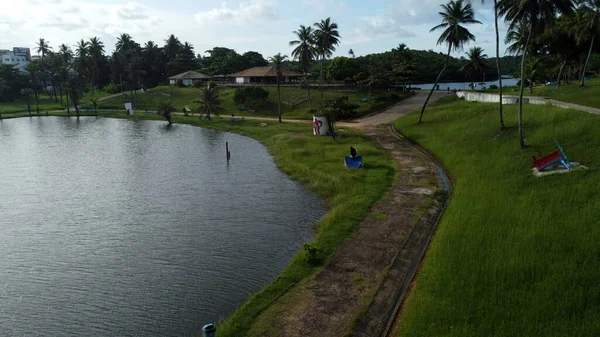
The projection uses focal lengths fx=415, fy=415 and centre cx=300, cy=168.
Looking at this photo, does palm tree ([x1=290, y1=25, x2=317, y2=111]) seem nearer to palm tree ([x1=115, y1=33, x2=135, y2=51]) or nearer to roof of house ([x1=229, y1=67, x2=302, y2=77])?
roof of house ([x1=229, y1=67, x2=302, y2=77])

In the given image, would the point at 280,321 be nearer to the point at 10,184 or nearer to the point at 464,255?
the point at 464,255

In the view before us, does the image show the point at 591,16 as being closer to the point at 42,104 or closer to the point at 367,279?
the point at 367,279

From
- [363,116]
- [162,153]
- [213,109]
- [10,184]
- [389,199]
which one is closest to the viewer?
[389,199]

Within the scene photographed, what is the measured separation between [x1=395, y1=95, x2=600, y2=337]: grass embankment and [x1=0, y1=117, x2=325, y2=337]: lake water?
7.92 metres

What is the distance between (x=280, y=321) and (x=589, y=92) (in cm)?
4705

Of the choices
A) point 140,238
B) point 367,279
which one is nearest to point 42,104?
point 140,238

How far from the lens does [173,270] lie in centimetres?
2069

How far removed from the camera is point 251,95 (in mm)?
86375

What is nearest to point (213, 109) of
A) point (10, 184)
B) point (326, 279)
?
point (10, 184)

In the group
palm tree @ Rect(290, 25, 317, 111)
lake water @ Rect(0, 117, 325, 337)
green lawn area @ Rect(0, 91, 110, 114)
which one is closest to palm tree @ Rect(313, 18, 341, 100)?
palm tree @ Rect(290, 25, 317, 111)

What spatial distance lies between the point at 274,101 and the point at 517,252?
73.1 meters

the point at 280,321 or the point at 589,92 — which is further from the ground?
the point at 589,92

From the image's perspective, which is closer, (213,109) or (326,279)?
(326,279)

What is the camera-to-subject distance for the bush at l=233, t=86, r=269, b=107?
283 ft
